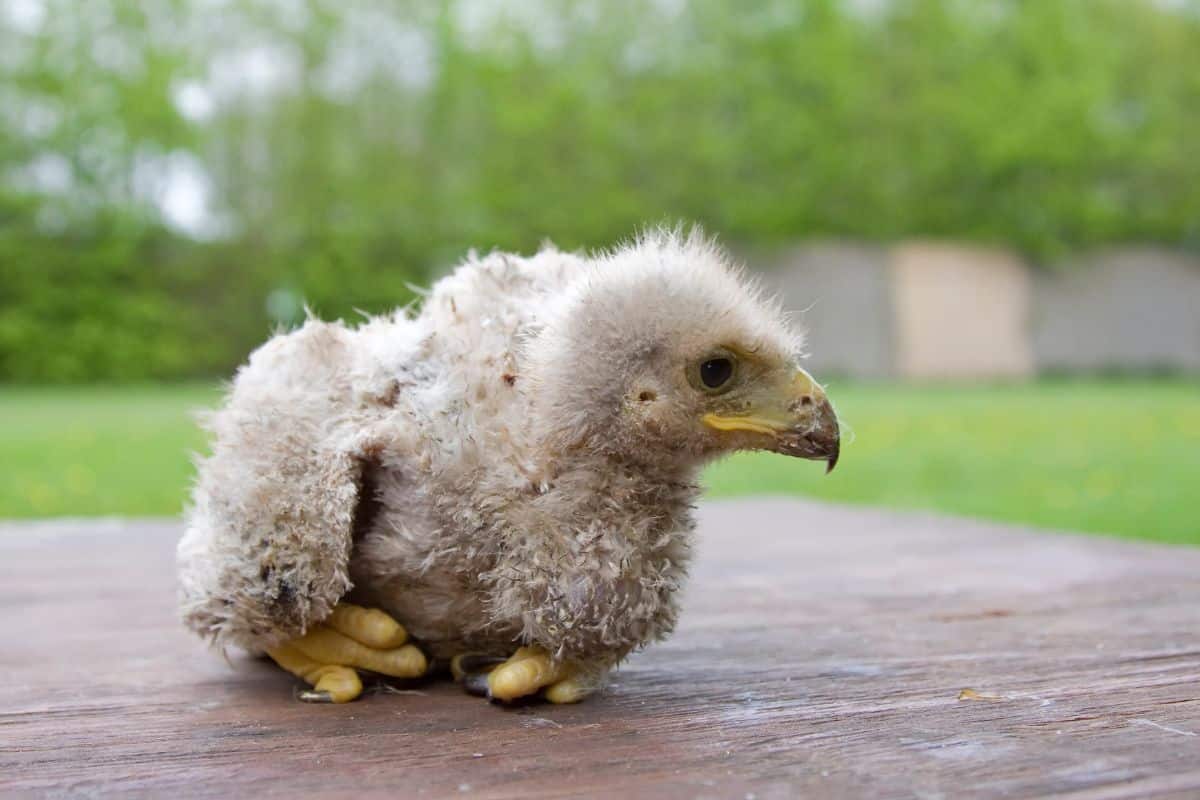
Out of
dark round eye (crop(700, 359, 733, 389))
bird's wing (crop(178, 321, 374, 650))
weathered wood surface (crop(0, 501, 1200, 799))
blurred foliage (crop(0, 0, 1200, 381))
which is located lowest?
weathered wood surface (crop(0, 501, 1200, 799))

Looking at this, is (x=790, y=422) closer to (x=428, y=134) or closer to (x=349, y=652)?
(x=349, y=652)

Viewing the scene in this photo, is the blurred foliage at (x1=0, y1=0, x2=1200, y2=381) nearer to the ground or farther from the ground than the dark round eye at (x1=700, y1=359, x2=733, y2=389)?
farther from the ground

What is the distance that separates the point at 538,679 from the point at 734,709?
0.22 m

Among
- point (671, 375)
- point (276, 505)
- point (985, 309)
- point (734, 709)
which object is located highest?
point (985, 309)

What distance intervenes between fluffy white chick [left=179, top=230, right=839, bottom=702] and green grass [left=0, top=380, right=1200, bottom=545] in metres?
0.26

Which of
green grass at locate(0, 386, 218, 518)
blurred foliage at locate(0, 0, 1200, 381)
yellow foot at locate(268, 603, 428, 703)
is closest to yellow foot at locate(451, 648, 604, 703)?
yellow foot at locate(268, 603, 428, 703)

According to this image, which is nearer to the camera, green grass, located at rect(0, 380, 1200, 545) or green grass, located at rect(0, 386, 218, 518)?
green grass, located at rect(0, 380, 1200, 545)

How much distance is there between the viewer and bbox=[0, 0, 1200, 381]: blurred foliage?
13.9 meters

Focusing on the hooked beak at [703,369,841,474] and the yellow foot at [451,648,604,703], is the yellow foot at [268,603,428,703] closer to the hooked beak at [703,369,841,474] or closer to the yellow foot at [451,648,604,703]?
the yellow foot at [451,648,604,703]

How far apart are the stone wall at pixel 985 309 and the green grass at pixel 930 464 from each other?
501cm

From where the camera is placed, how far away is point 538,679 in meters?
1.22

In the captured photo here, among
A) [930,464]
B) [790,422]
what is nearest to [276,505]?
[790,422]

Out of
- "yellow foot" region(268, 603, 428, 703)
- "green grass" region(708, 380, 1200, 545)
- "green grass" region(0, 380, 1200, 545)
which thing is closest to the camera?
"yellow foot" region(268, 603, 428, 703)

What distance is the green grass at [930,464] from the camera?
4.28 meters
